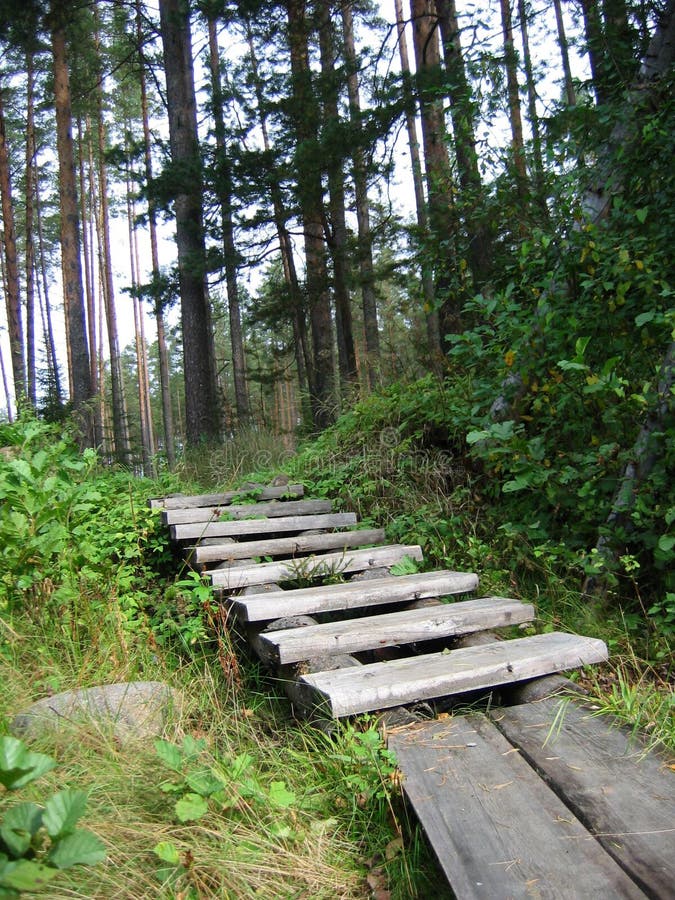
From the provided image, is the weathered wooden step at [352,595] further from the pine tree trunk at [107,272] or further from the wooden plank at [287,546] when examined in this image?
the pine tree trunk at [107,272]

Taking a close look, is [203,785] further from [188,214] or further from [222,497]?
[188,214]

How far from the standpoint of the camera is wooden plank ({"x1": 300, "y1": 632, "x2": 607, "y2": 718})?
85.2 inches

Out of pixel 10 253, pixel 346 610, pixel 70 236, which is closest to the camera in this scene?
pixel 346 610

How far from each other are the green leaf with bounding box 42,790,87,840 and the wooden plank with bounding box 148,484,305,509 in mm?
3428

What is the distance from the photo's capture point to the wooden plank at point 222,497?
15.2 feet

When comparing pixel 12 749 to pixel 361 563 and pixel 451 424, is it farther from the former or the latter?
pixel 451 424

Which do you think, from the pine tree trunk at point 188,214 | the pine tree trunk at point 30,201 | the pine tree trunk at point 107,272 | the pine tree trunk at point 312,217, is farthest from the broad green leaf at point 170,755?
the pine tree trunk at point 30,201

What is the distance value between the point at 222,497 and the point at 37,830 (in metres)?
3.74

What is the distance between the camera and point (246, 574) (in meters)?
3.58

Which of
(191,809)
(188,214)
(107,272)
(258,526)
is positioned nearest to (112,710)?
(191,809)

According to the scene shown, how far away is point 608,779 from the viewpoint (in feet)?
5.92

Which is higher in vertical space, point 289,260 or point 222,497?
point 289,260

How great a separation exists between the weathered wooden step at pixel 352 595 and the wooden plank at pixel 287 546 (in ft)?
2.11

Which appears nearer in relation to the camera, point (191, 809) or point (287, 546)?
point (191, 809)
